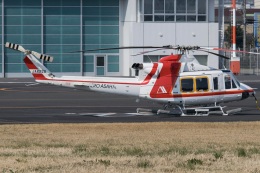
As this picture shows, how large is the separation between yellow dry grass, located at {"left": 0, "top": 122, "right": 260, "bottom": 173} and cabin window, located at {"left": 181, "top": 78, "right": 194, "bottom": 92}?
378 centimetres

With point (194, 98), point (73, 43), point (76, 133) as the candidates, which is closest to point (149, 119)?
point (194, 98)

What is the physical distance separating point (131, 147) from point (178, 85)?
11223 mm

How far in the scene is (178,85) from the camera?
28.4 m

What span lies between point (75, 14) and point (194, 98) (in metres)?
39.9

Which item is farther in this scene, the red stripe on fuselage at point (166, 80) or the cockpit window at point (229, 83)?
the cockpit window at point (229, 83)

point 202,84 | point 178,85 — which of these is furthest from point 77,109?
point 202,84

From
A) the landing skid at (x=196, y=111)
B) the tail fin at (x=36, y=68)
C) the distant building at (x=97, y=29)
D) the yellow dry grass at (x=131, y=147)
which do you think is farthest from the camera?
the distant building at (x=97, y=29)

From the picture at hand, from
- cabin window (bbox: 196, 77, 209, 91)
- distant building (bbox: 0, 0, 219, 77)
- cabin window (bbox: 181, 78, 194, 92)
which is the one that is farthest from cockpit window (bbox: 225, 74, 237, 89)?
distant building (bbox: 0, 0, 219, 77)

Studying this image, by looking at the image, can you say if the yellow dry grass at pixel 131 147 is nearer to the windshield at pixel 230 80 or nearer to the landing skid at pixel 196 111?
the landing skid at pixel 196 111

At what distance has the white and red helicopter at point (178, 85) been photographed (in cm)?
2831

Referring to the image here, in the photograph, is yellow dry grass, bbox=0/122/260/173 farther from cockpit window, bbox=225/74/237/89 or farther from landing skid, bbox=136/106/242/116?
cockpit window, bbox=225/74/237/89

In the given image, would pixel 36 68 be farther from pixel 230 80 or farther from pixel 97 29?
pixel 97 29

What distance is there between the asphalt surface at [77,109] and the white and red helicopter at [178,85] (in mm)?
668

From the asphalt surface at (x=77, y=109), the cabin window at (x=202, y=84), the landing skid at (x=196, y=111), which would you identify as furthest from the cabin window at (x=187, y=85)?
the asphalt surface at (x=77, y=109)
